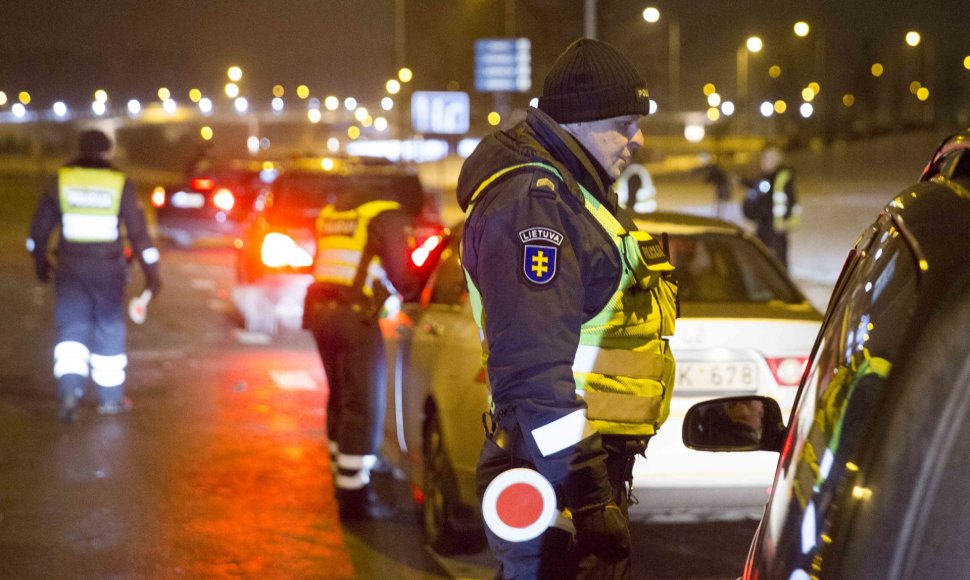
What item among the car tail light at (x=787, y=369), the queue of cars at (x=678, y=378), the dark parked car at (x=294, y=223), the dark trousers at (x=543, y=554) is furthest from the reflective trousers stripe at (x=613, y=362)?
the dark parked car at (x=294, y=223)

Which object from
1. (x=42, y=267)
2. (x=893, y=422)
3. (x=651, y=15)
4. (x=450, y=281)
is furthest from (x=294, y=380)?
(x=651, y=15)

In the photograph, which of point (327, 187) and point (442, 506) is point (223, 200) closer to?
point (327, 187)

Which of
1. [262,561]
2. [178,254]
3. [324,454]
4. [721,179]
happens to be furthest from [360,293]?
[178,254]

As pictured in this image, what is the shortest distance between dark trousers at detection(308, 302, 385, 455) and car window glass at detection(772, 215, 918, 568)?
193 inches

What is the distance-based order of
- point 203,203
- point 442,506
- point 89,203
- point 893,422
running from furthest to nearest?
1. point 203,203
2. point 89,203
3. point 442,506
4. point 893,422

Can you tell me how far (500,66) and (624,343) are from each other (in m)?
23.4

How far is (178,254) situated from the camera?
2817 centimetres

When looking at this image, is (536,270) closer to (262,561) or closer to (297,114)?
(262,561)

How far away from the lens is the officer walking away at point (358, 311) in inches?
282

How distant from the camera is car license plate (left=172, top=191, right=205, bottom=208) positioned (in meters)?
28.2

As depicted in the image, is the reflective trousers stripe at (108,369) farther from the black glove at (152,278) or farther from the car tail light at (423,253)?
the car tail light at (423,253)

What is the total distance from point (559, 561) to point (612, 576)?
0.43 ft

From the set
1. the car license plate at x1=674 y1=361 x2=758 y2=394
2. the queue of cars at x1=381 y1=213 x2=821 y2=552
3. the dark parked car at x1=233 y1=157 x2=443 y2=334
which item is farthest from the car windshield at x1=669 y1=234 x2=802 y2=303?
the dark parked car at x1=233 y1=157 x2=443 y2=334

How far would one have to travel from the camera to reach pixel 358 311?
7188 millimetres
